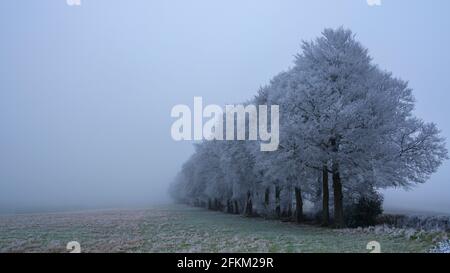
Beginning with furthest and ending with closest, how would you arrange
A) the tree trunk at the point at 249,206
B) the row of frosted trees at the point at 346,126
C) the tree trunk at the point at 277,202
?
the tree trunk at the point at 249,206 < the tree trunk at the point at 277,202 < the row of frosted trees at the point at 346,126

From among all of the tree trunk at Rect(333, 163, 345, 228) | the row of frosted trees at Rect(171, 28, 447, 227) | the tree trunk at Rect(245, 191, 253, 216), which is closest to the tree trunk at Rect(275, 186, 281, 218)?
the tree trunk at Rect(245, 191, 253, 216)

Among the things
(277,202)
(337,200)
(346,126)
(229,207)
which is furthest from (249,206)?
(346,126)

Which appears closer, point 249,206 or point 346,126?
point 346,126

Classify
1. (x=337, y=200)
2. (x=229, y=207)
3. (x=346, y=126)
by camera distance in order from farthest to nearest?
(x=229, y=207) < (x=337, y=200) < (x=346, y=126)

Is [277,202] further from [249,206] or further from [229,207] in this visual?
[229,207]

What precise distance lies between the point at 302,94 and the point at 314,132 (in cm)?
229

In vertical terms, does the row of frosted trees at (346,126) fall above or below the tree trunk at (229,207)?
above

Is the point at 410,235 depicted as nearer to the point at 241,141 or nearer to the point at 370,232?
the point at 370,232

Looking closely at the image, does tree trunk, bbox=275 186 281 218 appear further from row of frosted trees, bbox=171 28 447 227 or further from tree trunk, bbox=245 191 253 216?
row of frosted trees, bbox=171 28 447 227

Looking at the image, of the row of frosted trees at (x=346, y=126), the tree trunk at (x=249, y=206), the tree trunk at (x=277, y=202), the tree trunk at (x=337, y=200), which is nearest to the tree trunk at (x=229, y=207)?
the tree trunk at (x=249, y=206)

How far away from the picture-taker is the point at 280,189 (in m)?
37.2

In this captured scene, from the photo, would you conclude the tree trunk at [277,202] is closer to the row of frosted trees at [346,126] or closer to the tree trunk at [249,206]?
the tree trunk at [249,206]

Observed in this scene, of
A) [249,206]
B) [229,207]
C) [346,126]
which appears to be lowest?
[229,207]

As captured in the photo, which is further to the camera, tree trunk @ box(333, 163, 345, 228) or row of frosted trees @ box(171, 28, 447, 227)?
tree trunk @ box(333, 163, 345, 228)
